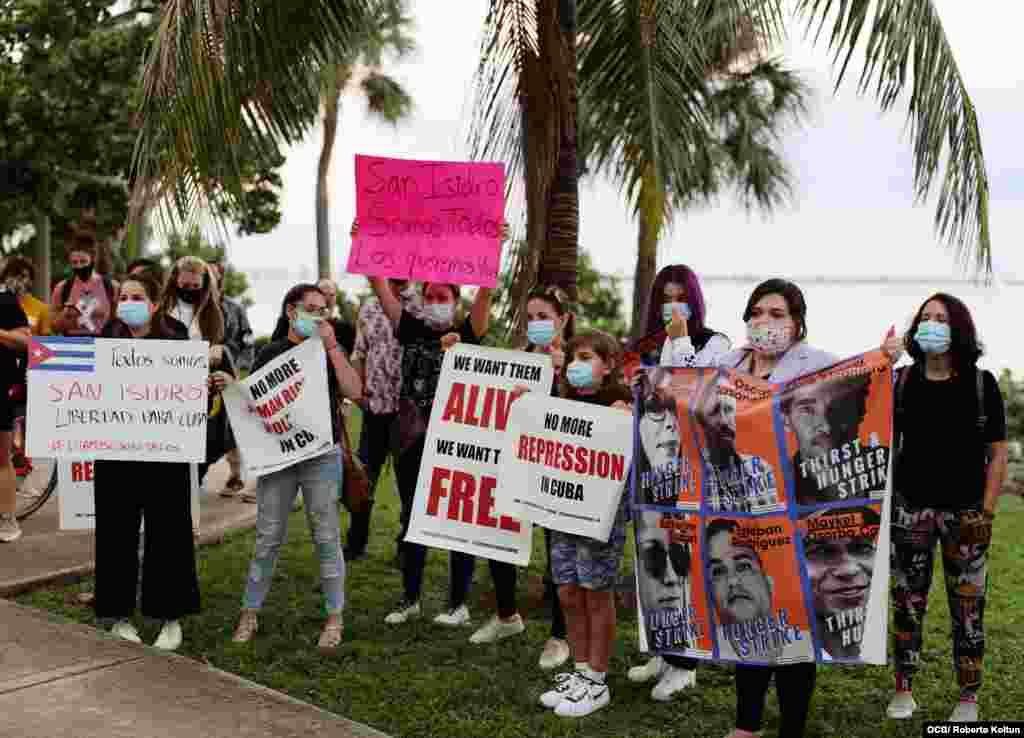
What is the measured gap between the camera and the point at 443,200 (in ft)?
19.5

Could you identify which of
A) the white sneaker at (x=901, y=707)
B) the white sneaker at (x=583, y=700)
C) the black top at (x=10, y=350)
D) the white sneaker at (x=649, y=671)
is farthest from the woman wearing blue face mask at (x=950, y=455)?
the black top at (x=10, y=350)

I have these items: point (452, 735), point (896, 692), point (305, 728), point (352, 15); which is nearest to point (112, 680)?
point (305, 728)

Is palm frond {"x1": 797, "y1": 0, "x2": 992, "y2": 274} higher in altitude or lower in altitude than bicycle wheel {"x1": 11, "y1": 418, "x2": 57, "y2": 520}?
higher

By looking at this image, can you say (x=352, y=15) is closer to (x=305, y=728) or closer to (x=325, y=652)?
(x=325, y=652)

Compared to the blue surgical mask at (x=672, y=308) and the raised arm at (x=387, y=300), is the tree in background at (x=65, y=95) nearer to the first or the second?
the raised arm at (x=387, y=300)

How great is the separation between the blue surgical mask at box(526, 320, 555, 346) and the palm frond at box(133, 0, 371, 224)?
219 centimetres

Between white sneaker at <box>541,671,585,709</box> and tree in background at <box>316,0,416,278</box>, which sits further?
tree in background at <box>316,0,416,278</box>

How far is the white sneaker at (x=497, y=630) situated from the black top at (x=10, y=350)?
3.33 m

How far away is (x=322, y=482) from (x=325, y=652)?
0.79 metres

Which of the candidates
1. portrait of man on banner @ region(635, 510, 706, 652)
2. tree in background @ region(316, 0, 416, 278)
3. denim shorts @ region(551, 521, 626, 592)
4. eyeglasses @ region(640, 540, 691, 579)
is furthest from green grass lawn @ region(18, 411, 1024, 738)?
tree in background @ region(316, 0, 416, 278)

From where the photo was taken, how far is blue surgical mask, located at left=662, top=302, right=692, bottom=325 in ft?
17.2

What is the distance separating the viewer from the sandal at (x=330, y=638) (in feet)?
18.7

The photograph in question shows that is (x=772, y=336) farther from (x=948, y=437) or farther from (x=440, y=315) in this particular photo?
(x=440, y=315)

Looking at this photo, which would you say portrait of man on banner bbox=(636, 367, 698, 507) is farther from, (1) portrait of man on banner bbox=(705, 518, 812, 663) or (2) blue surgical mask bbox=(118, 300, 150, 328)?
(2) blue surgical mask bbox=(118, 300, 150, 328)
